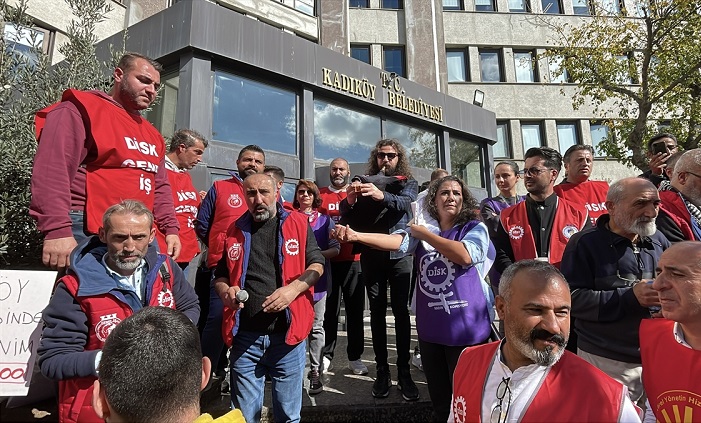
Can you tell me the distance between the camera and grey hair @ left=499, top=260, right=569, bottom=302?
6.25 ft

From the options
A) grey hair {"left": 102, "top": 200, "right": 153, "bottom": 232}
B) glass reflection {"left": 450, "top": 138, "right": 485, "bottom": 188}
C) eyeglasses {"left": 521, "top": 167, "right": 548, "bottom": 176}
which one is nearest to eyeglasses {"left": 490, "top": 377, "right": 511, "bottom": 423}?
grey hair {"left": 102, "top": 200, "right": 153, "bottom": 232}

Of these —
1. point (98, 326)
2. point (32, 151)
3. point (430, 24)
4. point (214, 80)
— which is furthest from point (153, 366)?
point (430, 24)

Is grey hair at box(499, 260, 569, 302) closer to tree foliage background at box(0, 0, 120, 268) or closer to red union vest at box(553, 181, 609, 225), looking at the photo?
red union vest at box(553, 181, 609, 225)

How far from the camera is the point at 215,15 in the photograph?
9117 millimetres

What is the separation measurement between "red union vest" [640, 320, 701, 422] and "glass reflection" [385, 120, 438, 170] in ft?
37.4

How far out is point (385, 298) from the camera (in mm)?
3881

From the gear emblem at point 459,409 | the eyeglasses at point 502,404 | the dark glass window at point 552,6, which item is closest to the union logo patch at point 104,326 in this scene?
the gear emblem at point 459,409

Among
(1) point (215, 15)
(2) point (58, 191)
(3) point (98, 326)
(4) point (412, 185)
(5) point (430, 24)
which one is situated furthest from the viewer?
(5) point (430, 24)

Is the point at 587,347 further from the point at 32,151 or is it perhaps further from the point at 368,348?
the point at 32,151

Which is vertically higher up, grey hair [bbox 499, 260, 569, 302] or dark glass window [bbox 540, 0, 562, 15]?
dark glass window [bbox 540, 0, 562, 15]

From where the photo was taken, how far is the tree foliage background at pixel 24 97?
3.70 m

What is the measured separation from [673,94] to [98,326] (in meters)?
17.9

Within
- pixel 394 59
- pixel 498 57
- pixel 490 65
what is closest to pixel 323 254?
pixel 394 59

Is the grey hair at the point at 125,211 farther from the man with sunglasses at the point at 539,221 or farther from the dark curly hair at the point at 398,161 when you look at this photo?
the man with sunglasses at the point at 539,221
